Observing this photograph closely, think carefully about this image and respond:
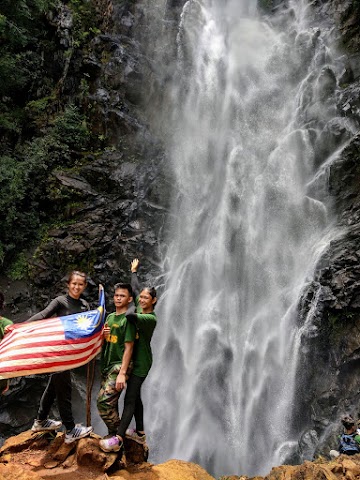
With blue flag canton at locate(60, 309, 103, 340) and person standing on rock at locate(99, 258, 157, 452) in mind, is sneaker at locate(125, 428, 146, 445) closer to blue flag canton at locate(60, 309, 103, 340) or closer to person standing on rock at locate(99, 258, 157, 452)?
person standing on rock at locate(99, 258, 157, 452)

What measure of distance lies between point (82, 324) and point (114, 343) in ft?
1.38

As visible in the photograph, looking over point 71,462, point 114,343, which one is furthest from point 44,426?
point 114,343

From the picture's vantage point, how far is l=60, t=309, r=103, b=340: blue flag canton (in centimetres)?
398

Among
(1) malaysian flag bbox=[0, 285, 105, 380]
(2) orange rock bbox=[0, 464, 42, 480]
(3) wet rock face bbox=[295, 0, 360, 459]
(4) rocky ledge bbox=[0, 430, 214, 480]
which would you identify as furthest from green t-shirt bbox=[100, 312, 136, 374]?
(3) wet rock face bbox=[295, 0, 360, 459]

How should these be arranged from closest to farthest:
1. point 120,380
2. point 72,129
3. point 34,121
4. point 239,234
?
point 120,380 → point 239,234 → point 72,129 → point 34,121

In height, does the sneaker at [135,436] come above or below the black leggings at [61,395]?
below

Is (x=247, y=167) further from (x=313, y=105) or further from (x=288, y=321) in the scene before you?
Answer: (x=288, y=321)

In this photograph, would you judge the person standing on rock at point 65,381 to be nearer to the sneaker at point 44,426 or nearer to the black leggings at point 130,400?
the sneaker at point 44,426

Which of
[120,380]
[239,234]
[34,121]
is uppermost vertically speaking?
[34,121]

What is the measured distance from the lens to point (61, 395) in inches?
167

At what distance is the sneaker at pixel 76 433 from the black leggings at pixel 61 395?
7 centimetres

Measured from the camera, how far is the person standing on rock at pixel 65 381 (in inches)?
165

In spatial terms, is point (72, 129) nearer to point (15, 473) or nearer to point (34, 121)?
point (34, 121)

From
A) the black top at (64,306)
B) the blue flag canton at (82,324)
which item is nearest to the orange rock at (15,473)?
the blue flag canton at (82,324)
